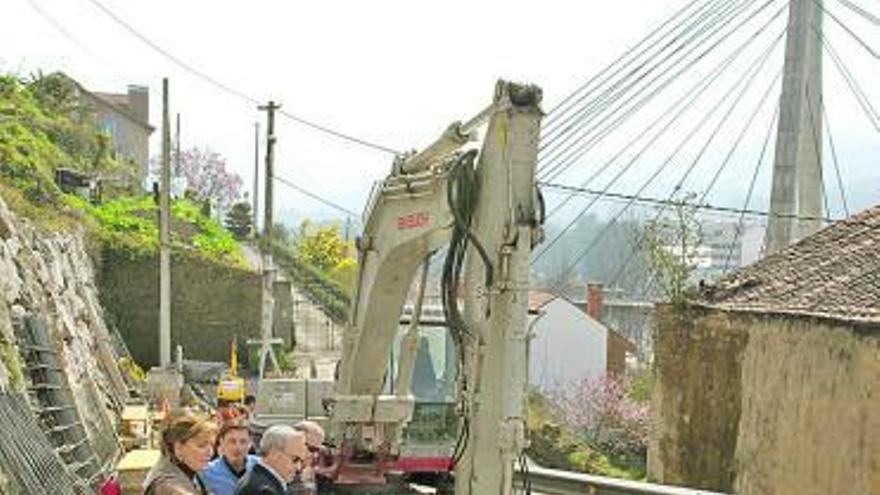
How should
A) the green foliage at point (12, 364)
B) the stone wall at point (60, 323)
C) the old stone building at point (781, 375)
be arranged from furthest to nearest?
1. the old stone building at point (781, 375)
2. the stone wall at point (60, 323)
3. the green foliage at point (12, 364)

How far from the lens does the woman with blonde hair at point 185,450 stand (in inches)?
197

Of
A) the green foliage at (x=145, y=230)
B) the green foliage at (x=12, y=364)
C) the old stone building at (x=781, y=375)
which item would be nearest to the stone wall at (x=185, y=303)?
the green foliage at (x=145, y=230)

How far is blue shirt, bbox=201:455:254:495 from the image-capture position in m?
5.86

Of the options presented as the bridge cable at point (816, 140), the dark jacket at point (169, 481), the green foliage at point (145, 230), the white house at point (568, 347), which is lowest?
the white house at point (568, 347)

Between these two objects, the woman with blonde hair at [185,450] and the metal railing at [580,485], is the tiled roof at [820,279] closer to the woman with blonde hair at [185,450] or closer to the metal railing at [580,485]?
the metal railing at [580,485]

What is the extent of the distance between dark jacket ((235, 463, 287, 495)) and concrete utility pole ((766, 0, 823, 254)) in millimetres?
18126

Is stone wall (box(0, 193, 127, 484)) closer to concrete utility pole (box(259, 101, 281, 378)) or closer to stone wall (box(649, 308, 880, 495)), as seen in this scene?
concrete utility pole (box(259, 101, 281, 378))

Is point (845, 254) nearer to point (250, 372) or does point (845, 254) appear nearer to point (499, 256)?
point (499, 256)

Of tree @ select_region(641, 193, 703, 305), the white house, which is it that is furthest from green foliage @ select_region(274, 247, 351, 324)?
the white house

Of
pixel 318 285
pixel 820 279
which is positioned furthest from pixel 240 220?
pixel 820 279

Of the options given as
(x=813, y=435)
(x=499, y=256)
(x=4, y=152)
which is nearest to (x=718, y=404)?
(x=813, y=435)

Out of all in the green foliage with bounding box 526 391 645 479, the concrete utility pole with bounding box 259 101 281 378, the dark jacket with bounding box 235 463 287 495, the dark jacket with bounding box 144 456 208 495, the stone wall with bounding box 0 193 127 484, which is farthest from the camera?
the green foliage with bounding box 526 391 645 479

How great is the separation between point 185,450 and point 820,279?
41.8 feet

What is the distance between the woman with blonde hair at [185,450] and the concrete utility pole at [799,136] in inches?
725
